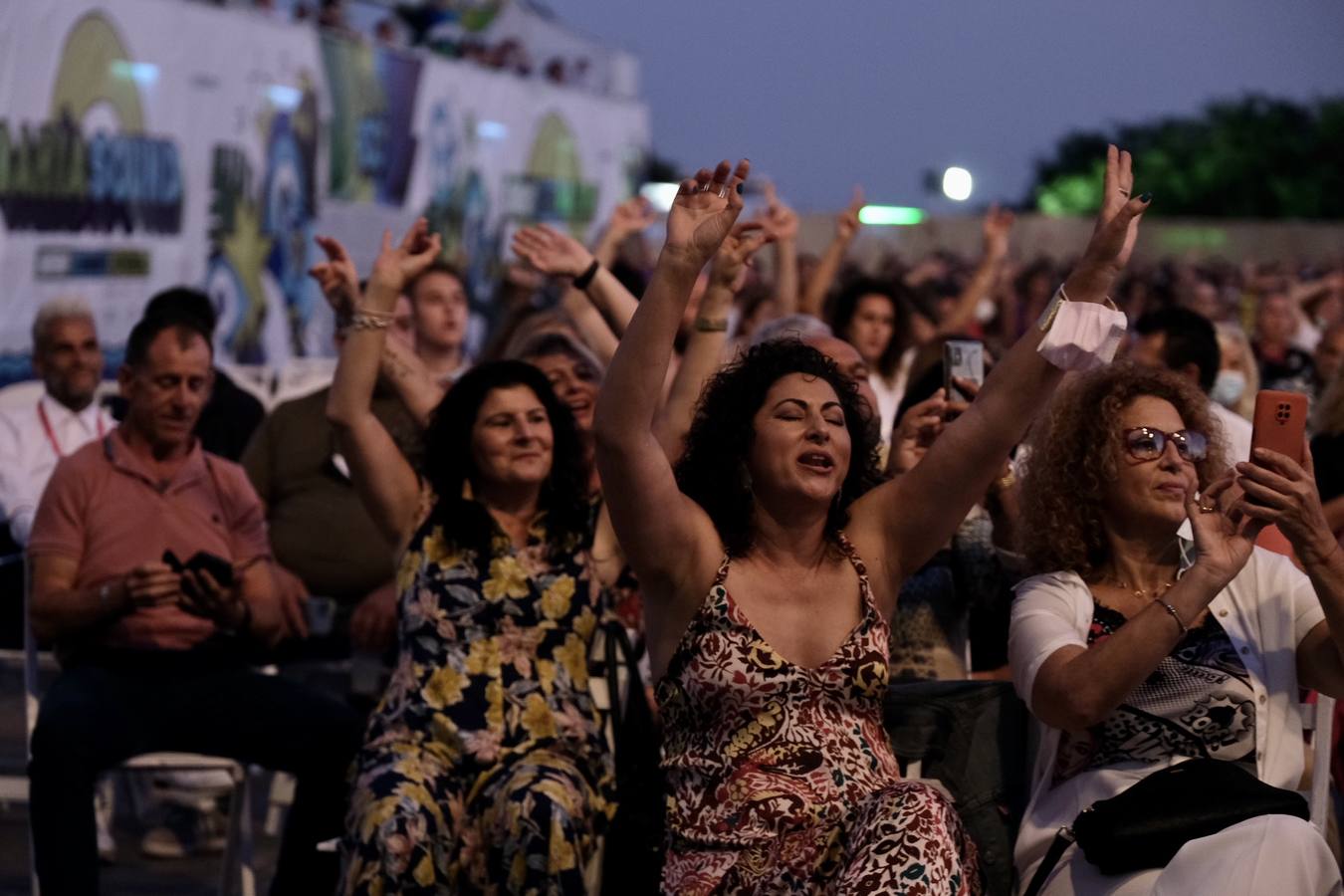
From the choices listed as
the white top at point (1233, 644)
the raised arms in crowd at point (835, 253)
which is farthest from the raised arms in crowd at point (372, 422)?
the raised arms in crowd at point (835, 253)

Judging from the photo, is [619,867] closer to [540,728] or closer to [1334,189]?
[540,728]

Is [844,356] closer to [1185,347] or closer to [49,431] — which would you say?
[1185,347]

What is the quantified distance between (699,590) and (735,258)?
50.5 inches

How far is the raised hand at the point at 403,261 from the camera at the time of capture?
16.5 ft

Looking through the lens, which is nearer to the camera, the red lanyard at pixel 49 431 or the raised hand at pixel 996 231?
the red lanyard at pixel 49 431

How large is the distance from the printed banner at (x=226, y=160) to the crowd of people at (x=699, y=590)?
3.47m

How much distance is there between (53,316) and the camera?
7223mm

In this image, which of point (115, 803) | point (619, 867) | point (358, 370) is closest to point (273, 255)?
point (115, 803)

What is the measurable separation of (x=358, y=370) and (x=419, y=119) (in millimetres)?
10262

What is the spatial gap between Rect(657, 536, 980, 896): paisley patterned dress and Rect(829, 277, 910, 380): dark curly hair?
14.2 feet

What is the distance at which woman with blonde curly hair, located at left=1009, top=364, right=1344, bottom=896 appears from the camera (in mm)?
3678

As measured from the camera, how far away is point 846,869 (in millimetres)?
3646

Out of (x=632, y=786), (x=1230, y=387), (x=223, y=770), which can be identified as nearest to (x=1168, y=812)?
(x=632, y=786)

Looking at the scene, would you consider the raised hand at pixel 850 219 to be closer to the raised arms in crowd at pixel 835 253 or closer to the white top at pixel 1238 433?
the raised arms in crowd at pixel 835 253
